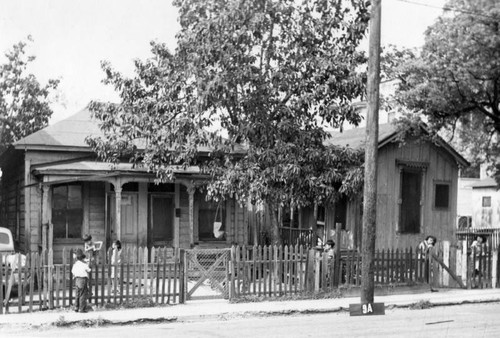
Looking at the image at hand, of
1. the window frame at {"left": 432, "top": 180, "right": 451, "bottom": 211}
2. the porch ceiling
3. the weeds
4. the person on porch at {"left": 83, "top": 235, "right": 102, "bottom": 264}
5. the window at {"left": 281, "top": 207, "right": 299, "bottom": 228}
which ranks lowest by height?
the weeds

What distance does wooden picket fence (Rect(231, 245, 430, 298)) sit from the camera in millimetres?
14578

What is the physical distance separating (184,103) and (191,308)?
5.91m

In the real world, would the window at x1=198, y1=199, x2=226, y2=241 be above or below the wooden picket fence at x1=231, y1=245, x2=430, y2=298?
above

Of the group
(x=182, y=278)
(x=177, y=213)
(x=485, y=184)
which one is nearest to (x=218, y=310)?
(x=182, y=278)

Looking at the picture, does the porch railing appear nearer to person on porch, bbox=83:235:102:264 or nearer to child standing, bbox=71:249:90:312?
person on porch, bbox=83:235:102:264

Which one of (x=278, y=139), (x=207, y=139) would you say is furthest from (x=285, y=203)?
(x=207, y=139)

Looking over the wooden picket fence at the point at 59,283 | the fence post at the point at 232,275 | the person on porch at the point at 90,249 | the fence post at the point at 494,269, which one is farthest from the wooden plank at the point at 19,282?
the fence post at the point at 494,269

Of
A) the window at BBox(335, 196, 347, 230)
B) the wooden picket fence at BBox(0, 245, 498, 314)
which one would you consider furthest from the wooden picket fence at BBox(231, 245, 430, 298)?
the window at BBox(335, 196, 347, 230)

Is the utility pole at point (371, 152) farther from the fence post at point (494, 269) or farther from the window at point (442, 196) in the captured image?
the window at point (442, 196)

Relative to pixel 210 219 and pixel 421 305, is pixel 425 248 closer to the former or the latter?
pixel 421 305

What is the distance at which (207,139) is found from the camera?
17.2m

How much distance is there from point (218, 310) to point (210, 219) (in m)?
8.87

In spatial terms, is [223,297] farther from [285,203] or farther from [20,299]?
[20,299]

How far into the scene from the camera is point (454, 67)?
19188mm
